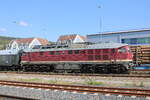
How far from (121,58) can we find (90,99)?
43.8 ft

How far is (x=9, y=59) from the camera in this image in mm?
34312

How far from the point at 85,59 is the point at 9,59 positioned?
49.1ft

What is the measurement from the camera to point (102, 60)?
24703 mm

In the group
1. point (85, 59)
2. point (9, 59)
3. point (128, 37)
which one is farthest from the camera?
point (128, 37)

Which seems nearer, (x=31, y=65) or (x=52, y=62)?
(x=52, y=62)

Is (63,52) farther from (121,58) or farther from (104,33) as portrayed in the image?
(104,33)

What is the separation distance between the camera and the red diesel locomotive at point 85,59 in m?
24.0

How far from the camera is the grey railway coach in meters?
33.6

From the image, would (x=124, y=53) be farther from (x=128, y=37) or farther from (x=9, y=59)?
(x=9, y=59)

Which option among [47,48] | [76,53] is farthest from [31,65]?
[76,53]

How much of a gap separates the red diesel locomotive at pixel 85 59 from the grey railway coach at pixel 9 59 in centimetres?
316

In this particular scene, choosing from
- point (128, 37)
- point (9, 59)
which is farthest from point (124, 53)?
point (9, 59)

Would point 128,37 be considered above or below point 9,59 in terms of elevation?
above

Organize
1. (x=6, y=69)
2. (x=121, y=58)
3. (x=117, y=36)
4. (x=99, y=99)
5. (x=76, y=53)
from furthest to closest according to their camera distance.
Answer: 1. (x=117, y=36)
2. (x=6, y=69)
3. (x=76, y=53)
4. (x=121, y=58)
5. (x=99, y=99)
